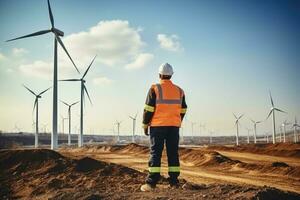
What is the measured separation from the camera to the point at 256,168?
635 inches

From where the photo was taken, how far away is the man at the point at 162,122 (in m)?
7.03

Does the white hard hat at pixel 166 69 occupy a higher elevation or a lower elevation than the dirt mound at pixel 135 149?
higher

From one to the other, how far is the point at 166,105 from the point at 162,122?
34 centimetres

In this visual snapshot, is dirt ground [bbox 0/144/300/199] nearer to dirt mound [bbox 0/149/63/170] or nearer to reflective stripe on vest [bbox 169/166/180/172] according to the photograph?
dirt mound [bbox 0/149/63/170]

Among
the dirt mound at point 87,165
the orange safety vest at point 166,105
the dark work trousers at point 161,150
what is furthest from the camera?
the dirt mound at point 87,165

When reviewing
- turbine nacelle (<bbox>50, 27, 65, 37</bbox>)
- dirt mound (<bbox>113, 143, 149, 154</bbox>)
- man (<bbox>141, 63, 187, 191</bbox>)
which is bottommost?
dirt mound (<bbox>113, 143, 149, 154</bbox>)

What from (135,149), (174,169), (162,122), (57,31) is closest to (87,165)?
(174,169)

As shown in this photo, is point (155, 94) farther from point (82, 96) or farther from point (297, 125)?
point (297, 125)

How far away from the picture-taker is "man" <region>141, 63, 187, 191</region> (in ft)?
23.1

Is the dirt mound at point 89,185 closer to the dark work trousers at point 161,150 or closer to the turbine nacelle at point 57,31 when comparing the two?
the dark work trousers at point 161,150

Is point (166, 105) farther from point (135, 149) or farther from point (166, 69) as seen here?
point (135, 149)

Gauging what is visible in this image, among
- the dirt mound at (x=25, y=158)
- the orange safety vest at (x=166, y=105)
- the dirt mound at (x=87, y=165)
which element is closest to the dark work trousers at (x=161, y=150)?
the orange safety vest at (x=166, y=105)

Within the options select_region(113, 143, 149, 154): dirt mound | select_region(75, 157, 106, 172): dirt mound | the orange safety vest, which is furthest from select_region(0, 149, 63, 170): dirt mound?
select_region(113, 143, 149, 154): dirt mound

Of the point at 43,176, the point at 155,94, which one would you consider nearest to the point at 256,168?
the point at 43,176
